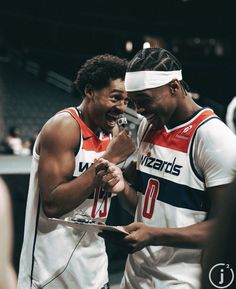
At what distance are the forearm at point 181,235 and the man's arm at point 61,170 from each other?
18.2 inches

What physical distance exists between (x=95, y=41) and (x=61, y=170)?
56.6 ft

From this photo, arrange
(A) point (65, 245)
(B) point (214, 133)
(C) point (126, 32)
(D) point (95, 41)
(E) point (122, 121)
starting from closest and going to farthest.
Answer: (B) point (214, 133)
(A) point (65, 245)
(E) point (122, 121)
(D) point (95, 41)
(C) point (126, 32)

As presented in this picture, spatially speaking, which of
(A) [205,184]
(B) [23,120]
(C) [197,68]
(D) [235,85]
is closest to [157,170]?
(A) [205,184]

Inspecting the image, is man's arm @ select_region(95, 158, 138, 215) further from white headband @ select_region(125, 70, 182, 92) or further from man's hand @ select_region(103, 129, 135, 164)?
white headband @ select_region(125, 70, 182, 92)

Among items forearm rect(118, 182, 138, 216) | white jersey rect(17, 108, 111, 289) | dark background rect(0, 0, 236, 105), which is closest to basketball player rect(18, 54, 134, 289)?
white jersey rect(17, 108, 111, 289)

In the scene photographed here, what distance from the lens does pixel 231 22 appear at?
19797 mm

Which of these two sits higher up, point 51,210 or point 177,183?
point 177,183

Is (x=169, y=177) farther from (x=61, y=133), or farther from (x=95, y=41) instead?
(x=95, y=41)

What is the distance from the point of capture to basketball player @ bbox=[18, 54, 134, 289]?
2.35 meters

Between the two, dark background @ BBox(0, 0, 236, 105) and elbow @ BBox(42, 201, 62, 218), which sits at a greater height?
elbow @ BBox(42, 201, 62, 218)

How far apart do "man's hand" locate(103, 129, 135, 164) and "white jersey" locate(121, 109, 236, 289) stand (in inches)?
6.9

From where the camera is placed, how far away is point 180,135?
2.04 metres

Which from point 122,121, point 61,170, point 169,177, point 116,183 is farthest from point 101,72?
point 169,177

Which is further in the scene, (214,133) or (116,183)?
(116,183)
